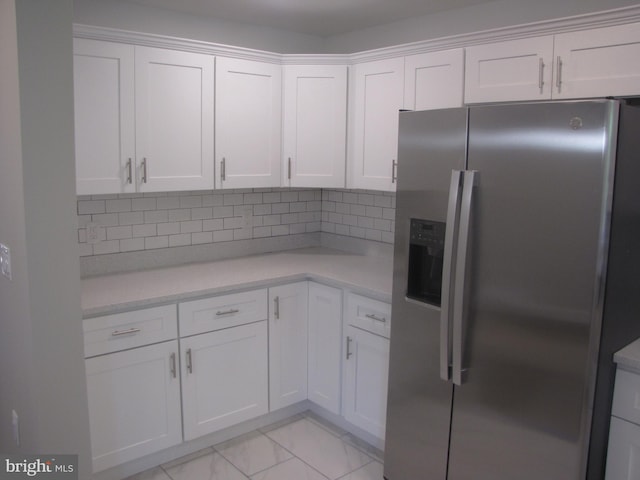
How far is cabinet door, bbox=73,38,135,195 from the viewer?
2.60 m

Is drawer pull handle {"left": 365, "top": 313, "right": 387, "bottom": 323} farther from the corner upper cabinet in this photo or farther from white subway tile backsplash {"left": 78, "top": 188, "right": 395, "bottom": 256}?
the corner upper cabinet

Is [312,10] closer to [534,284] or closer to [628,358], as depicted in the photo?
[534,284]

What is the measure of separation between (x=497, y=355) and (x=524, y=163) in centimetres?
69

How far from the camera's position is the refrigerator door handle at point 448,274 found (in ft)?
6.78

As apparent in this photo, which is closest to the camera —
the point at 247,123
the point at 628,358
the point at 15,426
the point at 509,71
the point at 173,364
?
the point at 628,358

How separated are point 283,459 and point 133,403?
0.81 m

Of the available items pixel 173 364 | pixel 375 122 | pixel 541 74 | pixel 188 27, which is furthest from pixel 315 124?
pixel 173 364

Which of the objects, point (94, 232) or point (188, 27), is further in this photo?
point (188, 27)

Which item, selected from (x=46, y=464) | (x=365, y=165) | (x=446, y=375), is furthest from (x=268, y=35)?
(x=46, y=464)

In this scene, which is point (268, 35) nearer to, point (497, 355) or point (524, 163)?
point (524, 163)

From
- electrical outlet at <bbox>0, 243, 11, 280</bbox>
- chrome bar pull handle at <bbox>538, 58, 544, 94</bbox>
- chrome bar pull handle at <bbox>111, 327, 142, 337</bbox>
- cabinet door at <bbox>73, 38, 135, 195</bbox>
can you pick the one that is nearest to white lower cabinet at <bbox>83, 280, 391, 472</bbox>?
chrome bar pull handle at <bbox>111, 327, 142, 337</bbox>

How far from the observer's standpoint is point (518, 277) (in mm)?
1949

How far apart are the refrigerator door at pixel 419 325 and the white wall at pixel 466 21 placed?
0.97m

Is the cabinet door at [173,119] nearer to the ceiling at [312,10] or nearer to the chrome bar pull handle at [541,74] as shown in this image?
the ceiling at [312,10]
